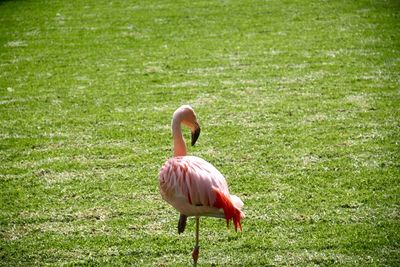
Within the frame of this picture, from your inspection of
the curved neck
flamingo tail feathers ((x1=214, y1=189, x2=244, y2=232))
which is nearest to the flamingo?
flamingo tail feathers ((x1=214, y1=189, x2=244, y2=232))

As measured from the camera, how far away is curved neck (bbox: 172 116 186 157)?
325cm

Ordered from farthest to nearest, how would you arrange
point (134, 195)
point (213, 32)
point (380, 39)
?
point (213, 32)
point (380, 39)
point (134, 195)

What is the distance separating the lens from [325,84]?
655 cm

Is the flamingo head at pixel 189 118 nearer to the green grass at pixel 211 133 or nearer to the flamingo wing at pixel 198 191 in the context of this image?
the flamingo wing at pixel 198 191

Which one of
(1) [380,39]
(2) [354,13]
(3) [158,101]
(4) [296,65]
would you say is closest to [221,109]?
(3) [158,101]

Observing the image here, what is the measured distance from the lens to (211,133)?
17.5 ft

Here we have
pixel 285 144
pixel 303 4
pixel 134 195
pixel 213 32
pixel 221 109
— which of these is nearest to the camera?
pixel 134 195

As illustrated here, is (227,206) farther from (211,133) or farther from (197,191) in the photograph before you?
(211,133)

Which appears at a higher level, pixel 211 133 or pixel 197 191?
pixel 197 191

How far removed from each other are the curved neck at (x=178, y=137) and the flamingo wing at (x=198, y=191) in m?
0.22

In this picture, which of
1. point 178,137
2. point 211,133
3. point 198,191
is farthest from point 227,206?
point 211,133

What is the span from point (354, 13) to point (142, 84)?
4.92 meters

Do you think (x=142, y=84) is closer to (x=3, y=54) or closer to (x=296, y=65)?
(x=296, y=65)

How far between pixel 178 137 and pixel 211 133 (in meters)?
2.10
